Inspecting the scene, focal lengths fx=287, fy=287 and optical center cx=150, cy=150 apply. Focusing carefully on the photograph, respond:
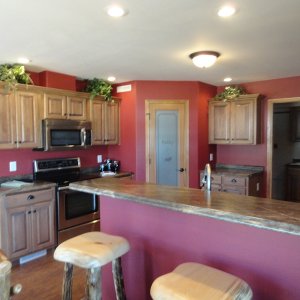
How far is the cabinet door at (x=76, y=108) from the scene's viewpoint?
4.06 meters

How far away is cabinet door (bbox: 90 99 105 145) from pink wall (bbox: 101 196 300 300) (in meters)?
2.29

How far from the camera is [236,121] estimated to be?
15.4 ft

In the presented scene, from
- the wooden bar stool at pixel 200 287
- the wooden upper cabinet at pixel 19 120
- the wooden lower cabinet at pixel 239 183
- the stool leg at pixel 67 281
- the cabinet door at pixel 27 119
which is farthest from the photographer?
the wooden lower cabinet at pixel 239 183

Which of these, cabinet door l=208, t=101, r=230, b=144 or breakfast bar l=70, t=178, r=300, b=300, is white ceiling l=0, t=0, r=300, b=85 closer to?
cabinet door l=208, t=101, r=230, b=144

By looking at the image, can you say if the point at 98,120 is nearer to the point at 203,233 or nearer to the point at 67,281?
the point at 67,281

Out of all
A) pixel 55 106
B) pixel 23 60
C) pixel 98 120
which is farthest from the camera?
pixel 98 120

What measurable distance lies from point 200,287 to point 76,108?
335 cm

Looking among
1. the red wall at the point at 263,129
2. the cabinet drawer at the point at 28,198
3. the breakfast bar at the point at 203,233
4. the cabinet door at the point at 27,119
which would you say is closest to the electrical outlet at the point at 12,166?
the cabinet door at the point at 27,119

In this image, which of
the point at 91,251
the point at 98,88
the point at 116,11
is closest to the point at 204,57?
the point at 116,11

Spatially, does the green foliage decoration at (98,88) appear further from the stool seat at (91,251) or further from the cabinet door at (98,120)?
the stool seat at (91,251)

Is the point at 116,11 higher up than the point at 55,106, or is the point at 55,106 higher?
the point at 116,11

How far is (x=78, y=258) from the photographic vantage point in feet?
5.48

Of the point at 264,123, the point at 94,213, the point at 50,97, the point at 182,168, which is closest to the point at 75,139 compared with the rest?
the point at 50,97

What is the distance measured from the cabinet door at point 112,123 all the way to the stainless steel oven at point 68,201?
67cm
